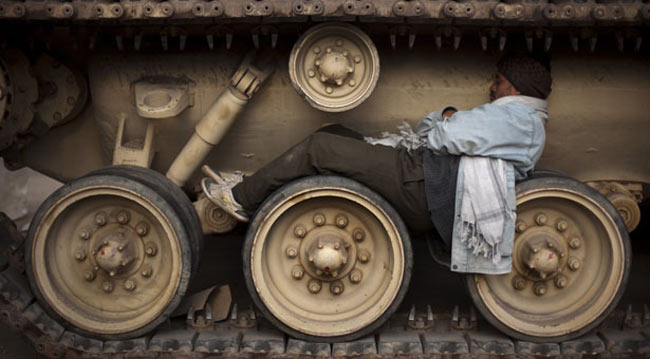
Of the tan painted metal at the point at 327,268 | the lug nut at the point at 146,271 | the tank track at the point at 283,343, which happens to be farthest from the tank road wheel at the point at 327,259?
the lug nut at the point at 146,271

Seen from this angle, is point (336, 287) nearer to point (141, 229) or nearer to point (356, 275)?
point (356, 275)

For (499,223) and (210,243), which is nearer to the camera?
(499,223)

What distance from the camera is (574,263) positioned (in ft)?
11.8

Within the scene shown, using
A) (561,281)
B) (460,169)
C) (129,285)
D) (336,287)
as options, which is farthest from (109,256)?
(561,281)

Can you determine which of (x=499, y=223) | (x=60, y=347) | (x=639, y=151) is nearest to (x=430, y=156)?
(x=499, y=223)

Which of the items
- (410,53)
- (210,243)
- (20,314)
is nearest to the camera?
(20,314)

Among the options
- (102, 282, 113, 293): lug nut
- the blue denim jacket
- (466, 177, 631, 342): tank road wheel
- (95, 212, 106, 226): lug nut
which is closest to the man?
the blue denim jacket

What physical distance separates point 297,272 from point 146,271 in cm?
76

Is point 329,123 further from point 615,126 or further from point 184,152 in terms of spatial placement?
point 615,126

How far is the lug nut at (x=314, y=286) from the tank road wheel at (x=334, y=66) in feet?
2.85

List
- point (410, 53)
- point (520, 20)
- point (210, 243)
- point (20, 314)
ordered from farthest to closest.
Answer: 1. point (210, 243)
2. point (410, 53)
3. point (20, 314)
4. point (520, 20)

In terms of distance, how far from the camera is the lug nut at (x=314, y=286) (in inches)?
143

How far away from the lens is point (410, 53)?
12.6ft

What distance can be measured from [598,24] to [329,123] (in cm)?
145
